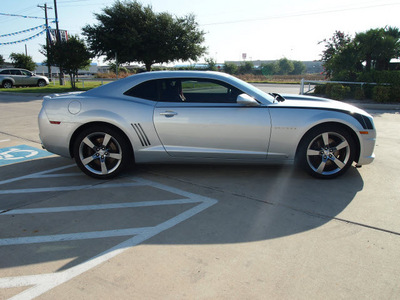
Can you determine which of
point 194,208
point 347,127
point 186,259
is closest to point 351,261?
point 186,259

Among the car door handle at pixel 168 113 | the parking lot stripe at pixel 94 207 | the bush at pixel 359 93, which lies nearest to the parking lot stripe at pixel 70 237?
the parking lot stripe at pixel 94 207

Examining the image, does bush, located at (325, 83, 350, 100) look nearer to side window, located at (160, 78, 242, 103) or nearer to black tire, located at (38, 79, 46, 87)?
side window, located at (160, 78, 242, 103)

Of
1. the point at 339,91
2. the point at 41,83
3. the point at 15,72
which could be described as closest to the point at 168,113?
the point at 339,91

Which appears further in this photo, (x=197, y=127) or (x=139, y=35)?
(x=139, y=35)

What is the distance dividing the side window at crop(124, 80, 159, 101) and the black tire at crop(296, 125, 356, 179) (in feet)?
7.12

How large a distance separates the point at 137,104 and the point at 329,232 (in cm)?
286

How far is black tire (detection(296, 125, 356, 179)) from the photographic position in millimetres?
4230

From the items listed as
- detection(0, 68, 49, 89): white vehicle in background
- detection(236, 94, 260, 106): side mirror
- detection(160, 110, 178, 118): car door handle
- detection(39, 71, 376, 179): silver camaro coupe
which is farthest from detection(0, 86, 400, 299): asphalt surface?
detection(0, 68, 49, 89): white vehicle in background

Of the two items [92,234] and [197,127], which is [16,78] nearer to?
[197,127]

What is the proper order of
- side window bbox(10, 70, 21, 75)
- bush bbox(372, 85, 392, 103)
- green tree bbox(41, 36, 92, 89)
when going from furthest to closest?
1. side window bbox(10, 70, 21, 75)
2. green tree bbox(41, 36, 92, 89)
3. bush bbox(372, 85, 392, 103)

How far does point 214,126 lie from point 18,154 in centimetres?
397

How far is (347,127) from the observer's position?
4.27 m

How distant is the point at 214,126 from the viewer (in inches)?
164

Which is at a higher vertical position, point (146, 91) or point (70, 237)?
point (146, 91)
